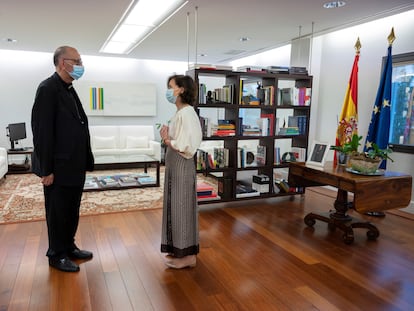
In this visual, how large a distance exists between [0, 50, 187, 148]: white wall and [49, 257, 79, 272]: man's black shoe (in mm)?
4865

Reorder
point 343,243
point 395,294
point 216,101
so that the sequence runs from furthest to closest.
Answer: point 216,101, point 343,243, point 395,294

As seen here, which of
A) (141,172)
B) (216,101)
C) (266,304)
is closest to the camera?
(266,304)

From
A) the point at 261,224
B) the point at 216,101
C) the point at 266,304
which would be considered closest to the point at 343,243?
the point at 261,224

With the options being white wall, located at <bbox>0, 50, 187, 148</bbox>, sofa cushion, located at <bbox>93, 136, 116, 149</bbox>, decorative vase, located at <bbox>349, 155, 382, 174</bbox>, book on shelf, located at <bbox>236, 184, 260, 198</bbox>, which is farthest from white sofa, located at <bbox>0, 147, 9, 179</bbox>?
decorative vase, located at <bbox>349, 155, 382, 174</bbox>

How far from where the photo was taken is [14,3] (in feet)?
11.0

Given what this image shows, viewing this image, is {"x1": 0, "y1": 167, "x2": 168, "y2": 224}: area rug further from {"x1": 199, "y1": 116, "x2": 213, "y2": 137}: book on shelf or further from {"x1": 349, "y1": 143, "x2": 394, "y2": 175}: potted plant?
{"x1": 349, "y1": 143, "x2": 394, "y2": 175}: potted plant

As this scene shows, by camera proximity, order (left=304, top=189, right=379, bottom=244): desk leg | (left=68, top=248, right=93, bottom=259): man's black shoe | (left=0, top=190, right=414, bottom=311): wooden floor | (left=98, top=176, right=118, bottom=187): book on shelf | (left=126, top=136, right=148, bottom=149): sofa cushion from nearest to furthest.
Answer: (left=0, top=190, right=414, bottom=311): wooden floor, (left=68, top=248, right=93, bottom=259): man's black shoe, (left=304, top=189, right=379, bottom=244): desk leg, (left=98, top=176, right=118, bottom=187): book on shelf, (left=126, top=136, right=148, bottom=149): sofa cushion

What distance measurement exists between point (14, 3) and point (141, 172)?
3.50 meters

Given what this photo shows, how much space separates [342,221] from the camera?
10.8 ft

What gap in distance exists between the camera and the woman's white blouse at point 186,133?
2.31m

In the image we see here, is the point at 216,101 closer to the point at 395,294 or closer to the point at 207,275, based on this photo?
the point at 207,275

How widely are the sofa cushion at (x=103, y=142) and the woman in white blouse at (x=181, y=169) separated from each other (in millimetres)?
4582

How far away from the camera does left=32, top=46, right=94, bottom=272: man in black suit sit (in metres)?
2.24

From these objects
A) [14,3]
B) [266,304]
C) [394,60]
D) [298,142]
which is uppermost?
[14,3]
